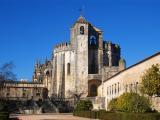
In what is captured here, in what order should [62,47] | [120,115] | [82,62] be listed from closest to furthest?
[120,115] → [82,62] → [62,47]

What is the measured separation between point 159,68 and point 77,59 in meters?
42.5

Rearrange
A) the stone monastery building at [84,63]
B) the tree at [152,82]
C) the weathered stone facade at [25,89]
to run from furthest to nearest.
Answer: the weathered stone facade at [25,89] → the stone monastery building at [84,63] → the tree at [152,82]

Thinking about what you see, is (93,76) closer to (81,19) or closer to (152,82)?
(81,19)

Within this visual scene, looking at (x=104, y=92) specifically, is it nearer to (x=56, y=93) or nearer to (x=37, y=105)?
(x=37, y=105)

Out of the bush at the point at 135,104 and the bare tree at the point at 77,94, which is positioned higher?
the bare tree at the point at 77,94

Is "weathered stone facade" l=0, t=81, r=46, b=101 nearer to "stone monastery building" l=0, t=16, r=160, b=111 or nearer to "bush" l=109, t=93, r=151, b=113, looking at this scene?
"stone monastery building" l=0, t=16, r=160, b=111

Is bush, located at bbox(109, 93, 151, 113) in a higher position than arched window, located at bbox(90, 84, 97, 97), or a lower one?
lower

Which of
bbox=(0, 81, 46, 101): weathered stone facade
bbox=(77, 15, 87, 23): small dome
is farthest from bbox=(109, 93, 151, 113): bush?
bbox=(0, 81, 46, 101): weathered stone facade

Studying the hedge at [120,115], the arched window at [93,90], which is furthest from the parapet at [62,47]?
the hedge at [120,115]

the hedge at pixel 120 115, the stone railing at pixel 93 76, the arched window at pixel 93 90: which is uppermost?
the stone railing at pixel 93 76

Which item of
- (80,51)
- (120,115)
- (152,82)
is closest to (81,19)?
(80,51)

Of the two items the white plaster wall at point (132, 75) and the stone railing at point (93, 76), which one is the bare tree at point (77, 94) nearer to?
the stone railing at point (93, 76)

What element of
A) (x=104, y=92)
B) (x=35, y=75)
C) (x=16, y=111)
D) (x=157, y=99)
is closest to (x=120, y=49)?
(x=104, y=92)

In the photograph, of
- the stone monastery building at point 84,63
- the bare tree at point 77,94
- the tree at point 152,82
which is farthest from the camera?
the stone monastery building at point 84,63
